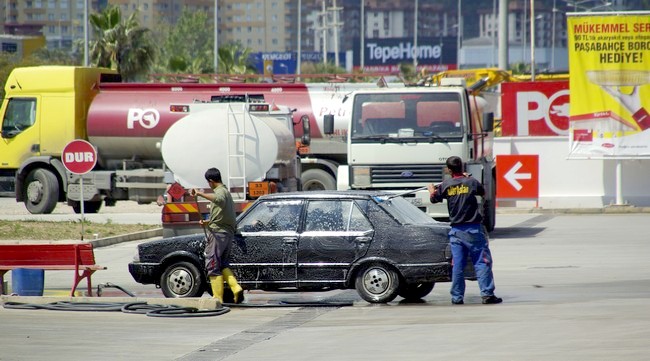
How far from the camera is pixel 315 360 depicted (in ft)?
33.2

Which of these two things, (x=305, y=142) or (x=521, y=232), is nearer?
(x=521, y=232)

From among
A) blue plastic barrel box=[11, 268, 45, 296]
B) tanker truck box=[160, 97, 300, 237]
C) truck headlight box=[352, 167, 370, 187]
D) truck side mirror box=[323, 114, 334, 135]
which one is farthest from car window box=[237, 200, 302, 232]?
truck side mirror box=[323, 114, 334, 135]

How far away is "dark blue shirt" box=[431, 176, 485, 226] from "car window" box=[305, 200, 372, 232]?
0.96 metres

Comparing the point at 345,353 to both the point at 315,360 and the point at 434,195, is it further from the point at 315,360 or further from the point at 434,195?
the point at 434,195

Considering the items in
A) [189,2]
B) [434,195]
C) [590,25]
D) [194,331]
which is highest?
[189,2]

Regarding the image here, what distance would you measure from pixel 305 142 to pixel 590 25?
8.34 meters

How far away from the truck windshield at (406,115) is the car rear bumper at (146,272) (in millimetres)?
8209

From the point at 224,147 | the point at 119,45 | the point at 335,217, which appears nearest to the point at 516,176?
the point at 224,147

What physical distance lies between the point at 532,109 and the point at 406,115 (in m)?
11.7

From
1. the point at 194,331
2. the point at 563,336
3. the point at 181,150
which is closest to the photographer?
the point at 563,336

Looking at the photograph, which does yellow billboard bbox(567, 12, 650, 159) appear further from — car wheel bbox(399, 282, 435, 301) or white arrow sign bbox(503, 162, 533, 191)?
car wheel bbox(399, 282, 435, 301)

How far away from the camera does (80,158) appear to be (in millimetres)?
23234

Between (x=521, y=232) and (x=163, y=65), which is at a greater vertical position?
(x=163, y=65)

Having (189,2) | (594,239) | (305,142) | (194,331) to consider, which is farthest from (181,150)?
(189,2)
